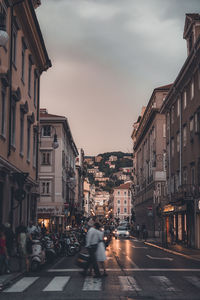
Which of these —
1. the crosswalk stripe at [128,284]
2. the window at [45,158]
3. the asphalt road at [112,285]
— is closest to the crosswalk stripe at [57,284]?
the asphalt road at [112,285]

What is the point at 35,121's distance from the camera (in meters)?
33.8

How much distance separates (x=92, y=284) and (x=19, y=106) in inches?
592

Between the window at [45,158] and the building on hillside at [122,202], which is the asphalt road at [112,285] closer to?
the window at [45,158]

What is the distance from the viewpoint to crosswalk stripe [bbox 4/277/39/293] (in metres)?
12.8

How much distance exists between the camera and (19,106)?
88.5ft

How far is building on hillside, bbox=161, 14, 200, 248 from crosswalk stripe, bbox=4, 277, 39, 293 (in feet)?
65.0

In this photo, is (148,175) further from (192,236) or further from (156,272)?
(156,272)

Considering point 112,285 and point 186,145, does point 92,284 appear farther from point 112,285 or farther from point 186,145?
point 186,145

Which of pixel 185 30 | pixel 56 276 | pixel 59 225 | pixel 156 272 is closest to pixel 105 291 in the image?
pixel 56 276

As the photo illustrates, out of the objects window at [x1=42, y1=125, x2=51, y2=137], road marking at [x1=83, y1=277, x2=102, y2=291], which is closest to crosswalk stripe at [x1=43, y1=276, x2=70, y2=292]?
road marking at [x1=83, y1=277, x2=102, y2=291]

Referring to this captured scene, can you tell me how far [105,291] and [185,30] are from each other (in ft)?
107

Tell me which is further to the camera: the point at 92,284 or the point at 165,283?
the point at 165,283

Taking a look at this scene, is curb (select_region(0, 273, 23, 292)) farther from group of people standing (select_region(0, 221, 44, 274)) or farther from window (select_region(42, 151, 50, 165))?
window (select_region(42, 151, 50, 165))

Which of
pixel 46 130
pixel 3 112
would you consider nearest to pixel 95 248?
pixel 3 112
